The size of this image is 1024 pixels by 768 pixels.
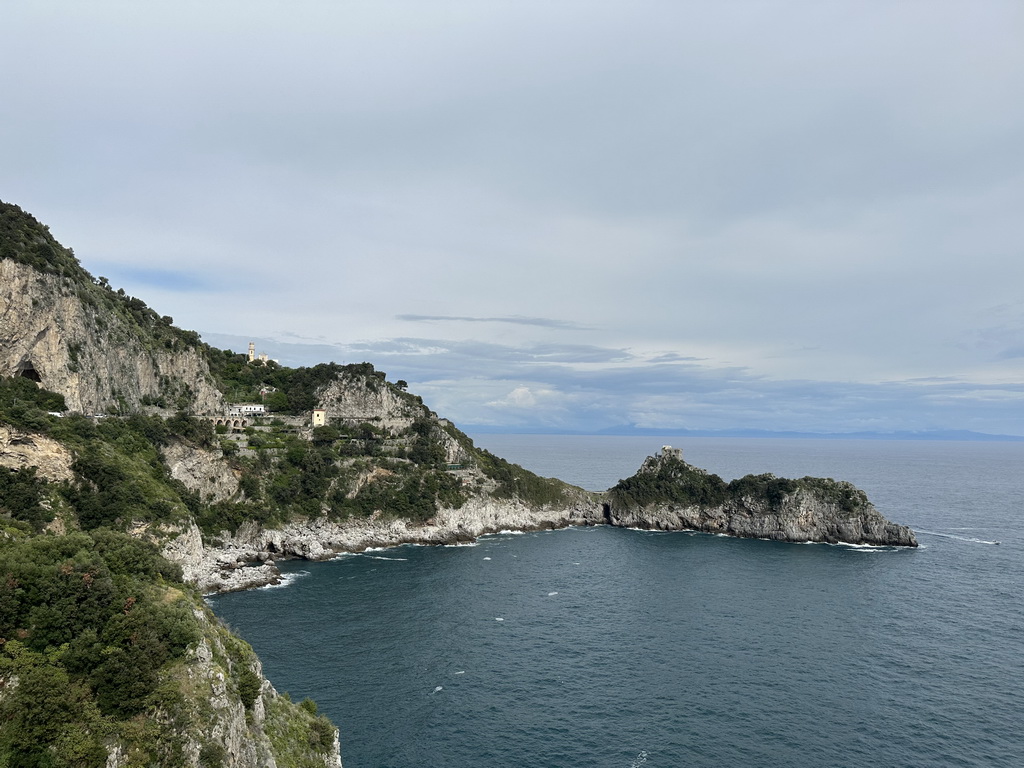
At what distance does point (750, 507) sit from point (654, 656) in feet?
254

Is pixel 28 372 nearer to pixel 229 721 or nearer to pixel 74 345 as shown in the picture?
pixel 74 345

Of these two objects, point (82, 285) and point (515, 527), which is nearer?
point (82, 285)

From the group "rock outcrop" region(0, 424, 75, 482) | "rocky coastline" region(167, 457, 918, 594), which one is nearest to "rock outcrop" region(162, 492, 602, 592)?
"rocky coastline" region(167, 457, 918, 594)

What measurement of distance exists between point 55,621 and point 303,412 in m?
119

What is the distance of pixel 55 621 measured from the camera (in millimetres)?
28312

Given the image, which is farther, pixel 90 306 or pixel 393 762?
pixel 90 306

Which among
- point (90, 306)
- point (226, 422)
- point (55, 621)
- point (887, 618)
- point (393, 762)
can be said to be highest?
point (90, 306)

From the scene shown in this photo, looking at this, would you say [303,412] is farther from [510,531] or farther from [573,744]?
[573,744]

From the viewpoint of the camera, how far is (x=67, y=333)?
9212cm

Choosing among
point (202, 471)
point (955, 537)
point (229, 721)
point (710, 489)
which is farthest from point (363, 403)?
point (955, 537)

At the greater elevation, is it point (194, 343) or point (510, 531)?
point (194, 343)

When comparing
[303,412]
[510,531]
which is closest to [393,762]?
[510,531]

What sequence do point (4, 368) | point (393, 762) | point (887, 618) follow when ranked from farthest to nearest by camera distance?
point (4, 368) < point (887, 618) < point (393, 762)

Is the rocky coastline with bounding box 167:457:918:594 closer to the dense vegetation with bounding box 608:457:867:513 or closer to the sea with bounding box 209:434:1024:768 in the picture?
the dense vegetation with bounding box 608:457:867:513
